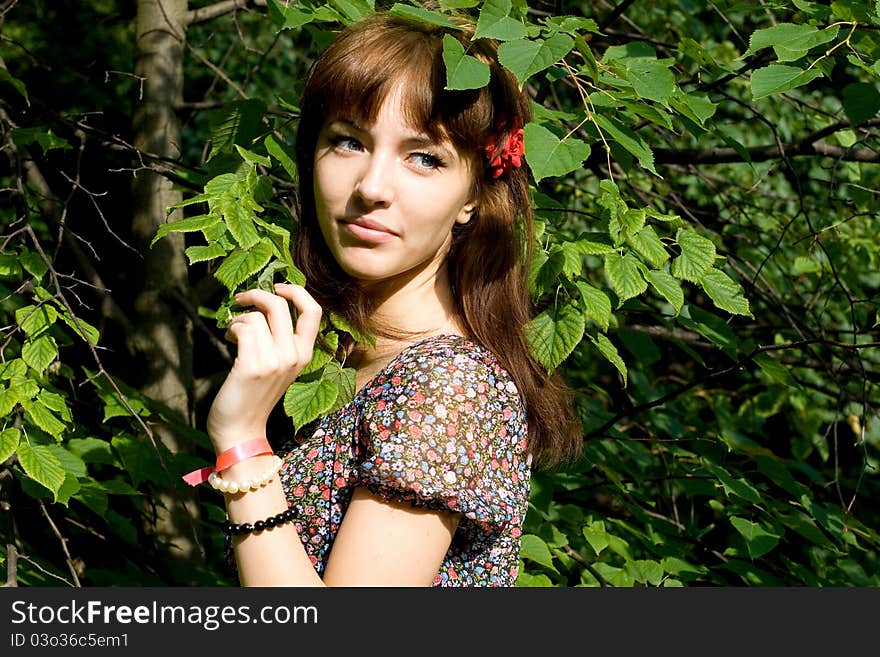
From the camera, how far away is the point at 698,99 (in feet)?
6.55

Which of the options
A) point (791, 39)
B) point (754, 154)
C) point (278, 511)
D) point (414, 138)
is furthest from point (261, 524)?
point (754, 154)

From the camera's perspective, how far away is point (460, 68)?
1.55 metres

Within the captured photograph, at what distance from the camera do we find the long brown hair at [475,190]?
1.62 m

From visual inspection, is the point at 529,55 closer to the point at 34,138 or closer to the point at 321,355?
the point at 321,355

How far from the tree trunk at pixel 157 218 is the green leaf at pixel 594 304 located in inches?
56.9

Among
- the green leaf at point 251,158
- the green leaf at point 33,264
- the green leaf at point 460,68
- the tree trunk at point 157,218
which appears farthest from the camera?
the tree trunk at point 157,218

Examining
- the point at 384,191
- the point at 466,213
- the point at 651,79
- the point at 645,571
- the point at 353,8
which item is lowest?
the point at 645,571

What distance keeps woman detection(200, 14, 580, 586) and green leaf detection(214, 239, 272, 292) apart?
0.05 m

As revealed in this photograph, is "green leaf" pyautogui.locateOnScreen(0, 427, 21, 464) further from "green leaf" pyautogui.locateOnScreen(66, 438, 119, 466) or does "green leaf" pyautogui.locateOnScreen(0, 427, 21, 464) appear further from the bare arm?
the bare arm

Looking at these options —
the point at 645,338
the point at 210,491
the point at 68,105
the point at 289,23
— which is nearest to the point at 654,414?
the point at 645,338

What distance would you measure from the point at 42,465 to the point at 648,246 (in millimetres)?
1241

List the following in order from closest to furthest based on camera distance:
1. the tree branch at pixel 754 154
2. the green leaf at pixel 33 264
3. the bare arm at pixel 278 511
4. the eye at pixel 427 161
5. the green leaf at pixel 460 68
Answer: the bare arm at pixel 278 511
the green leaf at pixel 460 68
the eye at pixel 427 161
the green leaf at pixel 33 264
the tree branch at pixel 754 154

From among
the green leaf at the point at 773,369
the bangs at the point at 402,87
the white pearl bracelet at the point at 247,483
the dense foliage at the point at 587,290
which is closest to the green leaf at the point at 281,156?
the dense foliage at the point at 587,290

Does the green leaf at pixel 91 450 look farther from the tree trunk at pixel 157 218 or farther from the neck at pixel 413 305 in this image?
the neck at pixel 413 305
